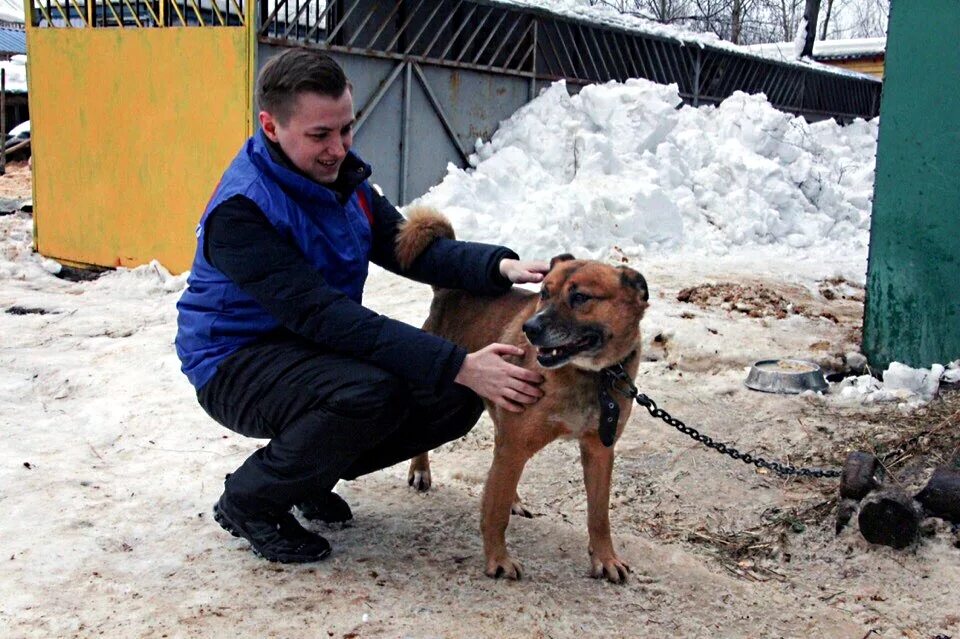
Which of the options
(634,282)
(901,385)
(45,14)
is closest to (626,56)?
(45,14)

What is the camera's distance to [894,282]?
5.75 meters

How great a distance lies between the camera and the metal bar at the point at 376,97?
934 centimetres

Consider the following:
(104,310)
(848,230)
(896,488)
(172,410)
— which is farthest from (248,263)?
(848,230)

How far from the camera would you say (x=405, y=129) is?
9.90 meters

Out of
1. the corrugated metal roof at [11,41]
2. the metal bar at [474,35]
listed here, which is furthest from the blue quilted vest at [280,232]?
the corrugated metal roof at [11,41]

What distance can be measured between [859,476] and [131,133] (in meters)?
8.06

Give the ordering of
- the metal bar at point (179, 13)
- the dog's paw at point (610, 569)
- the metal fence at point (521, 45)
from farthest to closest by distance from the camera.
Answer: the metal fence at point (521, 45), the metal bar at point (179, 13), the dog's paw at point (610, 569)

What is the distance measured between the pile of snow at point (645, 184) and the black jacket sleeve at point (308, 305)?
18.1 ft

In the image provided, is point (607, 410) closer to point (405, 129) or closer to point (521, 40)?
point (405, 129)

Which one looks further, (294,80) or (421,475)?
(421,475)

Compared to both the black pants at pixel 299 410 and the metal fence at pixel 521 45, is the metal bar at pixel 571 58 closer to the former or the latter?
the metal fence at pixel 521 45

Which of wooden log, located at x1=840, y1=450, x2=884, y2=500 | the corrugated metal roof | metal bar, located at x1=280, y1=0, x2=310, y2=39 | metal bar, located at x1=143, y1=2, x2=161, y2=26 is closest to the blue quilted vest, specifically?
wooden log, located at x1=840, y1=450, x2=884, y2=500

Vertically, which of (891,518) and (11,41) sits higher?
(11,41)

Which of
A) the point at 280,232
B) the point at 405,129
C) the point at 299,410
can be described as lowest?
the point at 299,410
